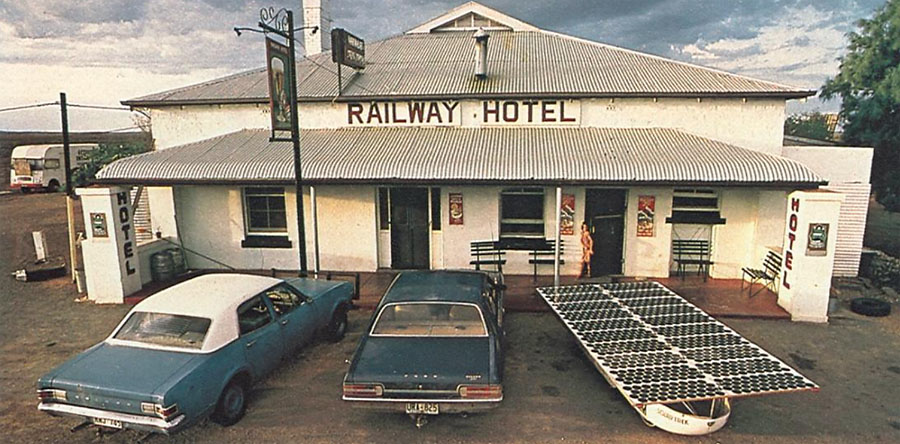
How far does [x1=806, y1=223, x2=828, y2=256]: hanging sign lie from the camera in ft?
29.9

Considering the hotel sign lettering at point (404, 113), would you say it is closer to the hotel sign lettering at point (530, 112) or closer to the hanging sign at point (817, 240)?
the hotel sign lettering at point (530, 112)

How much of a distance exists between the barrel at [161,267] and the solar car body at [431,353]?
24.6 feet

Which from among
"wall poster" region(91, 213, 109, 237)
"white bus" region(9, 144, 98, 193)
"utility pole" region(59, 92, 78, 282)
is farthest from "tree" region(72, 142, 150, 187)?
"wall poster" region(91, 213, 109, 237)

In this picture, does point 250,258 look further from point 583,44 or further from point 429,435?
point 583,44

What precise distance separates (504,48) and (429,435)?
12472 millimetres

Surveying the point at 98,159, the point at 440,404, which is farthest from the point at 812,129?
the point at 98,159

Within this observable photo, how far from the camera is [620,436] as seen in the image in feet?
18.9

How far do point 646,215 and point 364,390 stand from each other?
339 inches

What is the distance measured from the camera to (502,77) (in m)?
13.2

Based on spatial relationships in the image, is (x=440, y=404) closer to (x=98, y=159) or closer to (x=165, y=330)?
(x=165, y=330)

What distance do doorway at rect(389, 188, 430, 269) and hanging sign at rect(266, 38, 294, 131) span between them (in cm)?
351

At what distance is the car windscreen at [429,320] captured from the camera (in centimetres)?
632

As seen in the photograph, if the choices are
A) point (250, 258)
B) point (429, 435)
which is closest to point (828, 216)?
point (429, 435)

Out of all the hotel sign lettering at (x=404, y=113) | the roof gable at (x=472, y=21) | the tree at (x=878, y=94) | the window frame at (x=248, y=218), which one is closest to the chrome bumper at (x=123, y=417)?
the window frame at (x=248, y=218)
